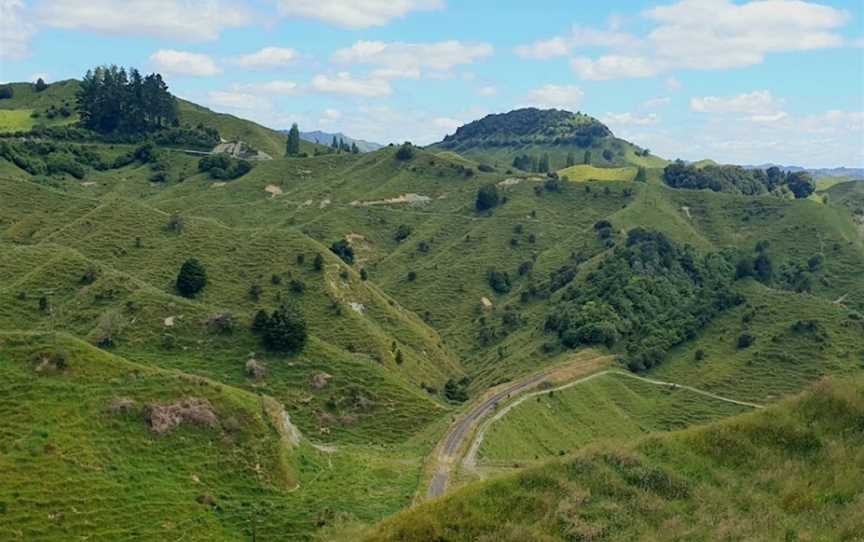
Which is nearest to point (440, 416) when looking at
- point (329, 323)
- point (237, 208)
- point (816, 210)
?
point (329, 323)

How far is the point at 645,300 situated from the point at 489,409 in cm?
5116

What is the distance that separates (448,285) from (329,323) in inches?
1734

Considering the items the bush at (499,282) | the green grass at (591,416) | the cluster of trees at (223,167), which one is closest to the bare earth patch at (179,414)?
the green grass at (591,416)

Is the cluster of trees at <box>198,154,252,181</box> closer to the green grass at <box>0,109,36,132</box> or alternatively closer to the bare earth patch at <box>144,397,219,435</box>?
the green grass at <box>0,109,36,132</box>

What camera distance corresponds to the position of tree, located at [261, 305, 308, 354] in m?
81.2

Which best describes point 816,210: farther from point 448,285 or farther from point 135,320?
point 135,320

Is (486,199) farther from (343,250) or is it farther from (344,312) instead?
(344,312)

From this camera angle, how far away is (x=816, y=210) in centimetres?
16825

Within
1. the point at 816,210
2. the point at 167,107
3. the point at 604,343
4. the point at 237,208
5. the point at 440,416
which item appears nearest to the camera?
the point at 440,416

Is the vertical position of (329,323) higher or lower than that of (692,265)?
lower

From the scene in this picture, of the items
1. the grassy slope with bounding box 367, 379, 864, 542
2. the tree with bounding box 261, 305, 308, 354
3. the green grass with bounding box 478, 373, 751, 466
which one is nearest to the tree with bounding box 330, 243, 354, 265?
the tree with bounding box 261, 305, 308, 354

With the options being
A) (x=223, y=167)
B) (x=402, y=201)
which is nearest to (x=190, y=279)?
(x=402, y=201)

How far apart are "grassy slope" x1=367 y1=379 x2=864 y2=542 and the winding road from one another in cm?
2250

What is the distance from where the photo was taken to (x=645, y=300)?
123 metres
